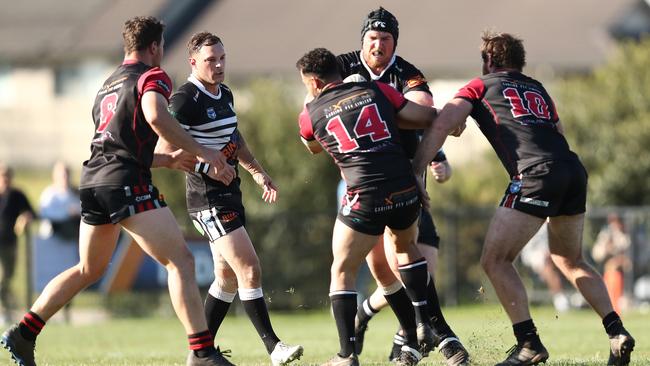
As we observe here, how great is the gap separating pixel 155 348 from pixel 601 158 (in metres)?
12.5

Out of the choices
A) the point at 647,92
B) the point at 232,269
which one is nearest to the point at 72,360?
the point at 232,269

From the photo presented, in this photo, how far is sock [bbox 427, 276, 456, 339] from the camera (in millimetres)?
8930

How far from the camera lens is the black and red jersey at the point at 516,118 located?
809 centimetres

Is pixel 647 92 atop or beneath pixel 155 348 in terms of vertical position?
atop

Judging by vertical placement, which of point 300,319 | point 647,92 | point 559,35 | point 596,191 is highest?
point 559,35

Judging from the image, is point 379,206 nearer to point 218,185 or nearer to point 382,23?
point 218,185

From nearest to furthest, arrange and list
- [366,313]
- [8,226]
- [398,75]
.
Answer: [398,75] < [366,313] < [8,226]

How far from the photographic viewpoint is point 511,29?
4034cm

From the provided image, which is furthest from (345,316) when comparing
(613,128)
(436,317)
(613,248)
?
(613,128)

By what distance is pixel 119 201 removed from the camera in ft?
25.3

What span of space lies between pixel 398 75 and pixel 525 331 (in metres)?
2.13

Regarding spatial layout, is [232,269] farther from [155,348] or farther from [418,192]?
[155,348]

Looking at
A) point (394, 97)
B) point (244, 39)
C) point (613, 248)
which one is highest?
point (244, 39)

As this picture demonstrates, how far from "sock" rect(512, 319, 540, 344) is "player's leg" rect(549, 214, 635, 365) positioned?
61 centimetres
